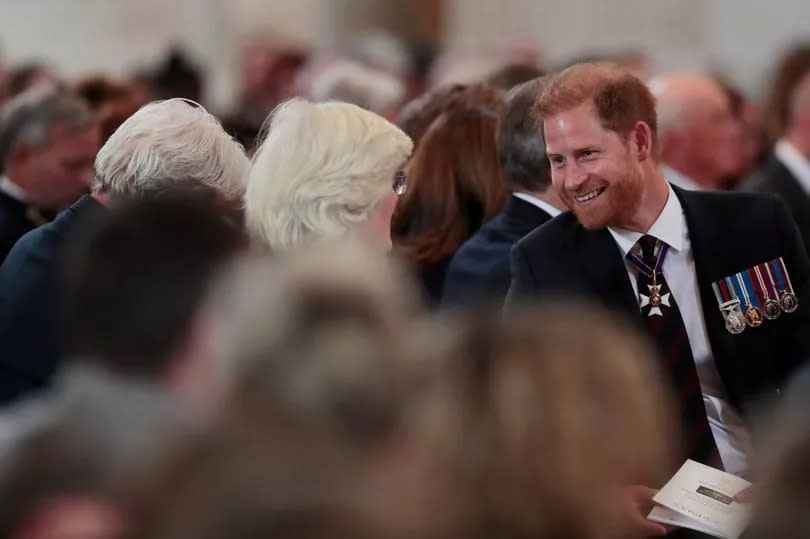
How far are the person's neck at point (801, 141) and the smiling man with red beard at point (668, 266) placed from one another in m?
2.74

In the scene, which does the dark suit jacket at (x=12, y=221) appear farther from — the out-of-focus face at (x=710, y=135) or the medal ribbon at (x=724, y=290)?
the out-of-focus face at (x=710, y=135)

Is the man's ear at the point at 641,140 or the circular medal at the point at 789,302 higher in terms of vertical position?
the man's ear at the point at 641,140

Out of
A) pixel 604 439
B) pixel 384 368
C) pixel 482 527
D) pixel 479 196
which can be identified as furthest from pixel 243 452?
pixel 479 196

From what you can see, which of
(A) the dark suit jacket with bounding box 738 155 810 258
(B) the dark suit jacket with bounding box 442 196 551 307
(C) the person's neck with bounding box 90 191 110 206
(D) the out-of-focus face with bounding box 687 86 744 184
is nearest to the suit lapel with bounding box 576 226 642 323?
(B) the dark suit jacket with bounding box 442 196 551 307

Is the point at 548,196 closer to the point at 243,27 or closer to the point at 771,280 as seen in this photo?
the point at 771,280

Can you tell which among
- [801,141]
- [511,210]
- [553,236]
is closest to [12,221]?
[511,210]

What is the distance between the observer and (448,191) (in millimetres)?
5000

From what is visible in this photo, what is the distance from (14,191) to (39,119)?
1.12 feet

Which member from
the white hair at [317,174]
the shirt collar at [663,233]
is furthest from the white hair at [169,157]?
the shirt collar at [663,233]

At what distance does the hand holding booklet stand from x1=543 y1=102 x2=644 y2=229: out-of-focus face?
2.44ft

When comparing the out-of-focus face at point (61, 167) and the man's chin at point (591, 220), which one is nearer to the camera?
the man's chin at point (591, 220)

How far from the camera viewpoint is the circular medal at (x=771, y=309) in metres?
3.95

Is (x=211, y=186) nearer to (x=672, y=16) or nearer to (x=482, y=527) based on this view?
(x=482, y=527)

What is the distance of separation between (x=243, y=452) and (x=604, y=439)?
542 mm
